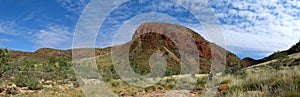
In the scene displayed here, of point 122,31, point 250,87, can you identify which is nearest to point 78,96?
point 122,31

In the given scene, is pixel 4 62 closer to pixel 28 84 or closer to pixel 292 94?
pixel 28 84

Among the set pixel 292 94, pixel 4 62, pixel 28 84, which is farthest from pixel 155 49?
pixel 292 94

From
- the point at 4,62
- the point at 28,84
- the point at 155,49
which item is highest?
the point at 155,49

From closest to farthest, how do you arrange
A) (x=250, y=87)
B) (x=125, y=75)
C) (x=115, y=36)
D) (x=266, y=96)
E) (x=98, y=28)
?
1. (x=266, y=96)
2. (x=250, y=87)
3. (x=98, y=28)
4. (x=115, y=36)
5. (x=125, y=75)

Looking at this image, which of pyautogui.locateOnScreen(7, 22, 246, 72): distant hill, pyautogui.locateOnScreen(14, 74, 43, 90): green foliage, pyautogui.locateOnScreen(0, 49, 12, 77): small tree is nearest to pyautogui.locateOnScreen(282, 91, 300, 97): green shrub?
pyautogui.locateOnScreen(14, 74, 43, 90): green foliage

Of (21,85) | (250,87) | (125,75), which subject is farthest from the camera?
(125,75)

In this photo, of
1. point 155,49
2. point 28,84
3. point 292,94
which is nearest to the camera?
point 292,94

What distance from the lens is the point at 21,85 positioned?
61.1ft

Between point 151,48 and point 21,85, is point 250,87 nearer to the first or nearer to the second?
point 21,85

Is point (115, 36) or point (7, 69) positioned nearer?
point (115, 36)

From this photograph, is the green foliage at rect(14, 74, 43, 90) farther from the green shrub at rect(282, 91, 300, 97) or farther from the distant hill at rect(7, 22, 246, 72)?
the distant hill at rect(7, 22, 246, 72)

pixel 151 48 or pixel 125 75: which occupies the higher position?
pixel 151 48

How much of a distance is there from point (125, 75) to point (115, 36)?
13.9 m

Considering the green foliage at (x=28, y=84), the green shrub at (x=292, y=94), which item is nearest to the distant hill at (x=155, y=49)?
the green foliage at (x=28, y=84)
